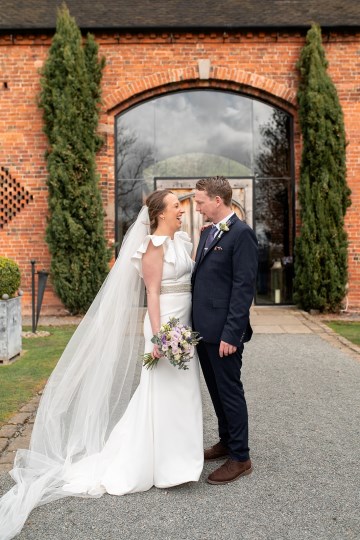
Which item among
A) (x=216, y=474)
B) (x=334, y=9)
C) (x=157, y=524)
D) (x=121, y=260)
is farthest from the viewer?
(x=334, y=9)

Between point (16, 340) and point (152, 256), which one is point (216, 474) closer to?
point (152, 256)

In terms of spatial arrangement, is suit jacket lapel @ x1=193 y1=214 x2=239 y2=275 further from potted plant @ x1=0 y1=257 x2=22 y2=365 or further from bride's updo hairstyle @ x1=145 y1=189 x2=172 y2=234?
potted plant @ x1=0 y1=257 x2=22 y2=365

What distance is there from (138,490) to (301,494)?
3.28 feet

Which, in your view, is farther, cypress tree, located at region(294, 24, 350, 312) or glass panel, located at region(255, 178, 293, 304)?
glass panel, located at region(255, 178, 293, 304)

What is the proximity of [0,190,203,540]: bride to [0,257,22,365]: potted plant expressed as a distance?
3.33 meters

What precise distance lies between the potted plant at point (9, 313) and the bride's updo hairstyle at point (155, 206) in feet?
12.9

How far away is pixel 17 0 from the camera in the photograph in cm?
1277

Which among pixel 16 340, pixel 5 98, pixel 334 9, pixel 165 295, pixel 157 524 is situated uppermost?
pixel 334 9

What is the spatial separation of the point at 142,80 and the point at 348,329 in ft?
21.7

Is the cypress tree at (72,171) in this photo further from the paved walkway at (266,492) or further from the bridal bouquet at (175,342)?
the bridal bouquet at (175,342)

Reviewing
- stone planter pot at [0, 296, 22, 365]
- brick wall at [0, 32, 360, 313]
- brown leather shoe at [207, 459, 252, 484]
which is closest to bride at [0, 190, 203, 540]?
brown leather shoe at [207, 459, 252, 484]

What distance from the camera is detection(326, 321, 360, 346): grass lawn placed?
870 cm

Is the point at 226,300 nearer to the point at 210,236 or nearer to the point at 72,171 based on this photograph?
the point at 210,236

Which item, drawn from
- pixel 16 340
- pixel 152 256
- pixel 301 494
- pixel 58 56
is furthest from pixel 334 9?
pixel 301 494
